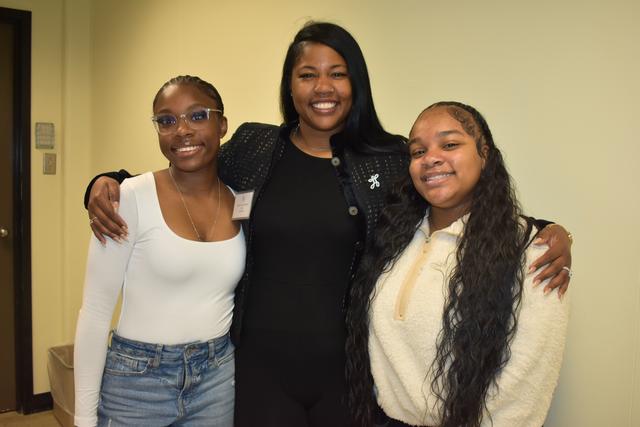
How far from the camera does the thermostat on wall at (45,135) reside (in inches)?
136

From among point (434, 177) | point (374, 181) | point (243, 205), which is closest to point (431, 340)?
point (434, 177)

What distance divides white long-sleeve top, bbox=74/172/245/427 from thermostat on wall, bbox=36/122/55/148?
8.16 feet

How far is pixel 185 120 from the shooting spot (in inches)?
57.8

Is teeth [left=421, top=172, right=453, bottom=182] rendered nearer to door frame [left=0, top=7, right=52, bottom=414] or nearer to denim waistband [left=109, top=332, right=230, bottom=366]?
denim waistband [left=109, top=332, right=230, bottom=366]

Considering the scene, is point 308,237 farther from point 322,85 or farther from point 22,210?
point 22,210

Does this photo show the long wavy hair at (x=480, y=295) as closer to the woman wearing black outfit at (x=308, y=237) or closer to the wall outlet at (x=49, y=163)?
the woman wearing black outfit at (x=308, y=237)

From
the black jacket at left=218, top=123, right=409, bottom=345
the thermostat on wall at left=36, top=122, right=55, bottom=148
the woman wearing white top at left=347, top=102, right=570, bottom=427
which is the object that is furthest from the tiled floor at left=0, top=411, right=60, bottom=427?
the woman wearing white top at left=347, top=102, right=570, bottom=427

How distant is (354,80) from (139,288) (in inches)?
33.7

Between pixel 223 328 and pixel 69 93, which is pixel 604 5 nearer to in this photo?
pixel 223 328

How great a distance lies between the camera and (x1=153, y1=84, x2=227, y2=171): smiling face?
146cm

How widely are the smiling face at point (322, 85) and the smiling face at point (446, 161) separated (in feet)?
1.07

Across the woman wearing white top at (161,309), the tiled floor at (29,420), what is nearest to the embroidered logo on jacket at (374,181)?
the woman wearing white top at (161,309)

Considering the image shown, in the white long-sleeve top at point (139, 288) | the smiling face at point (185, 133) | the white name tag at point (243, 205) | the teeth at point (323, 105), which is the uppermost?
the teeth at point (323, 105)

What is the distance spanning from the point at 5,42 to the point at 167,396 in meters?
3.04
